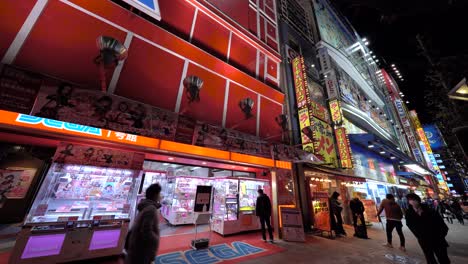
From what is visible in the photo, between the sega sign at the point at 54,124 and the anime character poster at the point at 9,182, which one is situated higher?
the sega sign at the point at 54,124

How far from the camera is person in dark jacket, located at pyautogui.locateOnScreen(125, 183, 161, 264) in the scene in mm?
2479

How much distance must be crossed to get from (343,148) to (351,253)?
6464 millimetres

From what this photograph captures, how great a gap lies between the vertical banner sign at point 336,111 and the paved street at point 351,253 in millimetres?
6682

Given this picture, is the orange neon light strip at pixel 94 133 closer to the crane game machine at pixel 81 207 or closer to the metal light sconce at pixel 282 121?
the crane game machine at pixel 81 207

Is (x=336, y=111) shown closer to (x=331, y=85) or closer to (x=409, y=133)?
(x=331, y=85)

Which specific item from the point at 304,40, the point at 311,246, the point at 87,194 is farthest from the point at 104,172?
the point at 304,40

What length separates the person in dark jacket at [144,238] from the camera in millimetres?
2479

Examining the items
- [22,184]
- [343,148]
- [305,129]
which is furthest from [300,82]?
[22,184]

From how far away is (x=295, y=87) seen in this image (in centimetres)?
1003

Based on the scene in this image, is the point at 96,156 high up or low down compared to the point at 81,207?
up

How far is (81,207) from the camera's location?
4438 mm

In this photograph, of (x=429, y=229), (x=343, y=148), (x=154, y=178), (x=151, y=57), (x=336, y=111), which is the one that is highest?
(x=336, y=111)

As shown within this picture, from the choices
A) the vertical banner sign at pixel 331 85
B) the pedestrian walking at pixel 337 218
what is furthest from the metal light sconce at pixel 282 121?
the vertical banner sign at pixel 331 85

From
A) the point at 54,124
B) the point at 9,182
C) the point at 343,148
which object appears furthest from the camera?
the point at 343,148
